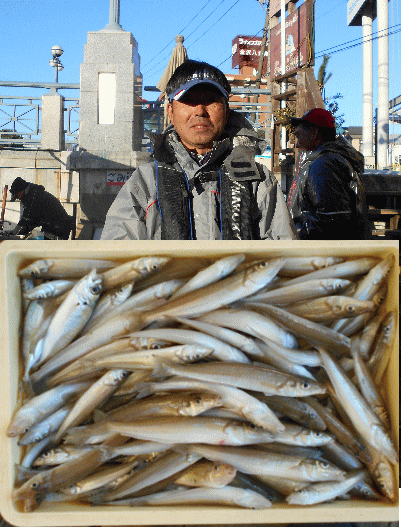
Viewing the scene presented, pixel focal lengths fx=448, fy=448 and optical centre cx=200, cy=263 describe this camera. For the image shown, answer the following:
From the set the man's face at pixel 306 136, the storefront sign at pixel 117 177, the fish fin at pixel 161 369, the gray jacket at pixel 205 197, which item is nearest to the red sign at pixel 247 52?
the storefront sign at pixel 117 177

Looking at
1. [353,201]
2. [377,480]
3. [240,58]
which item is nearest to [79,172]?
[353,201]

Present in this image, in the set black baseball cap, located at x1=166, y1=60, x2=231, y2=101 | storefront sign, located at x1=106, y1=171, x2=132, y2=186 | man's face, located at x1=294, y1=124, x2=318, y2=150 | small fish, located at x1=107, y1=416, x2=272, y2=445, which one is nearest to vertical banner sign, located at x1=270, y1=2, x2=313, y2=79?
storefront sign, located at x1=106, y1=171, x2=132, y2=186

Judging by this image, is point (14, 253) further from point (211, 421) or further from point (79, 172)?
point (79, 172)

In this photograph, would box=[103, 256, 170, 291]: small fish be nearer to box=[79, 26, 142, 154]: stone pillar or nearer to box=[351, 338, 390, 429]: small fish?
box=[351, 338, 390, 429]: small fish

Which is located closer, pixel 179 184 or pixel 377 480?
pixel 377 480

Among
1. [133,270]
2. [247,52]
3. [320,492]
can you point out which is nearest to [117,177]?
[133,270]

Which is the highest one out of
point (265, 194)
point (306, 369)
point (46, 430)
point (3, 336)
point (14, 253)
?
point (265, 194)

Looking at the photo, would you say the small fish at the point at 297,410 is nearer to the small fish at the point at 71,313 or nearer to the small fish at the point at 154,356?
the small fish at the point at 154,356
